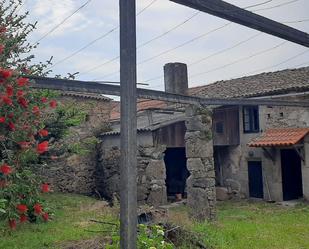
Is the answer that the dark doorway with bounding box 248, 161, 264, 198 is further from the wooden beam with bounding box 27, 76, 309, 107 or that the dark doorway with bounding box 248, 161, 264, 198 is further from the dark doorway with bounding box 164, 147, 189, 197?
the wooden beam with bounding box 27, 76, 309, 107

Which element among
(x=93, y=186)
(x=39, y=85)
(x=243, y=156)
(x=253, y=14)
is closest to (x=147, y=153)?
(x=93, y=186)

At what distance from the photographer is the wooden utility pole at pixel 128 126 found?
12.1 feet

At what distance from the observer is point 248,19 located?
5055mm

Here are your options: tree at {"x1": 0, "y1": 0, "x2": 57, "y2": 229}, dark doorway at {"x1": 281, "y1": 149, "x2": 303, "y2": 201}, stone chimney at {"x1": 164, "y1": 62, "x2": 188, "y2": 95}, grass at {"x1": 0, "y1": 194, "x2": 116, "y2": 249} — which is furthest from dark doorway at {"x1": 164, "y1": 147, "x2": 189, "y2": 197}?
tree at {"x1": 0, "y1": 0, "x2": 57, "y2": 229}

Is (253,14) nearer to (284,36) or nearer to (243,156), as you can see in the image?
(284,36)

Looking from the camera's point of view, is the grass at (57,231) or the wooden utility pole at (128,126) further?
the grass at (57,231)

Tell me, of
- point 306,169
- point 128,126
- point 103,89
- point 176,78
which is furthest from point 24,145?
point 306,169

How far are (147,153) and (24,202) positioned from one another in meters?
9.34

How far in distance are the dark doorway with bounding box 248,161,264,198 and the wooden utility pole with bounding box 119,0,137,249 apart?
12.6 meters

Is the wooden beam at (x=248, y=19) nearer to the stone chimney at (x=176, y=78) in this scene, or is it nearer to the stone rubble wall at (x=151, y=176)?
the stone chimney at (x=176, y=78)

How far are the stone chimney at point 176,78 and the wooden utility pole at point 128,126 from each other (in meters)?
7.46

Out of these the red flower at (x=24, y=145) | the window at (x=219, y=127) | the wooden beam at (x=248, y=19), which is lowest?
the red flower at (x=24, y=145)

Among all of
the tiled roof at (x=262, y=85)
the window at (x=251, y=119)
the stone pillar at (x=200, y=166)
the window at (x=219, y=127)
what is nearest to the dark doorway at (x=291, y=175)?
the window at (x=251, y=119)

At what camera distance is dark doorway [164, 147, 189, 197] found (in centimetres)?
1703
